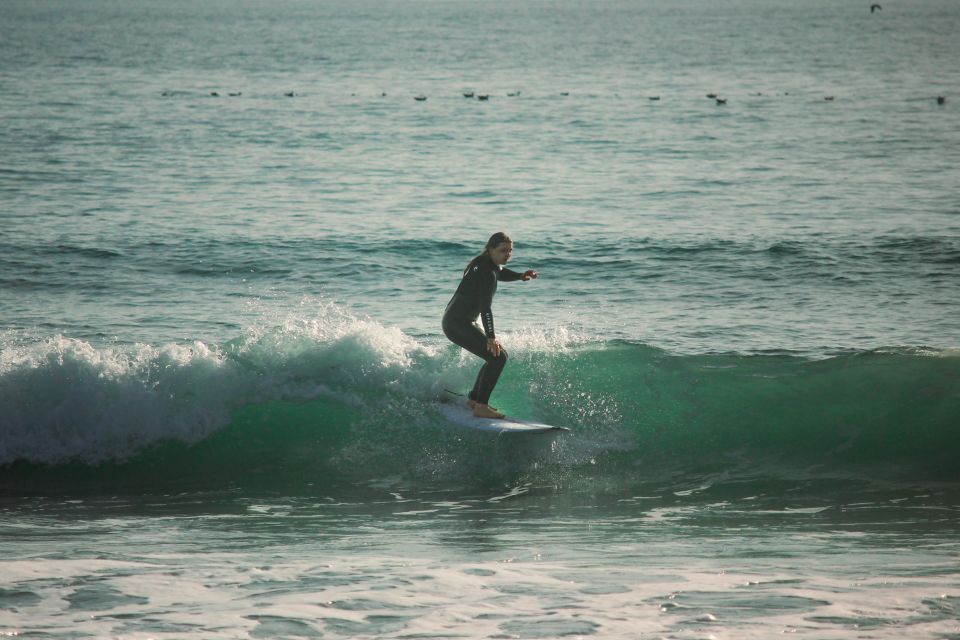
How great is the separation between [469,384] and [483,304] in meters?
2.40

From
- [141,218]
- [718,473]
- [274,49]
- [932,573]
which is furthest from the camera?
[274,49]

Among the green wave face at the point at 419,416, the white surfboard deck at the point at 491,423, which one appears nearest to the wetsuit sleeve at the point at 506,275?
the white surfboard deck at the point at 491,423

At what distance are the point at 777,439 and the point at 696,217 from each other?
13493 mm

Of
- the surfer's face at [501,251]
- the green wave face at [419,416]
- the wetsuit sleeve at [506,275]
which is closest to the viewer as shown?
the surfer's face at [501,251]

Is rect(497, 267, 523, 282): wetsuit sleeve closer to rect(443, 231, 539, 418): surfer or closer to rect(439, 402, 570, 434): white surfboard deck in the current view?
rect(443, 231, 539, 418): surfer

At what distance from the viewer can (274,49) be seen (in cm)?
9650

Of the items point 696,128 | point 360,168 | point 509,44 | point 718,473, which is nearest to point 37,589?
point 718,473

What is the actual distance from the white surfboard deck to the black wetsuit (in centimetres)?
37

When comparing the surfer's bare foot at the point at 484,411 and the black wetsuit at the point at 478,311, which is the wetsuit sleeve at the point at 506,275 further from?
the surfer's bare foot at the point at 484,411

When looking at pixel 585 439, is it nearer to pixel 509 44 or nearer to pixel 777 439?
pixel 777 439

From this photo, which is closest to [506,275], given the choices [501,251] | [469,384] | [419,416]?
[501,251]

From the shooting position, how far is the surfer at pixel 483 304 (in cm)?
1030

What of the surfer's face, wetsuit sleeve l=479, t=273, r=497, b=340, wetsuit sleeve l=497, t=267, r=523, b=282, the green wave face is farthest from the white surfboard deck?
the surfer's face

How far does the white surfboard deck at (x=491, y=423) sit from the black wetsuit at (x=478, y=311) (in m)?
0.37
